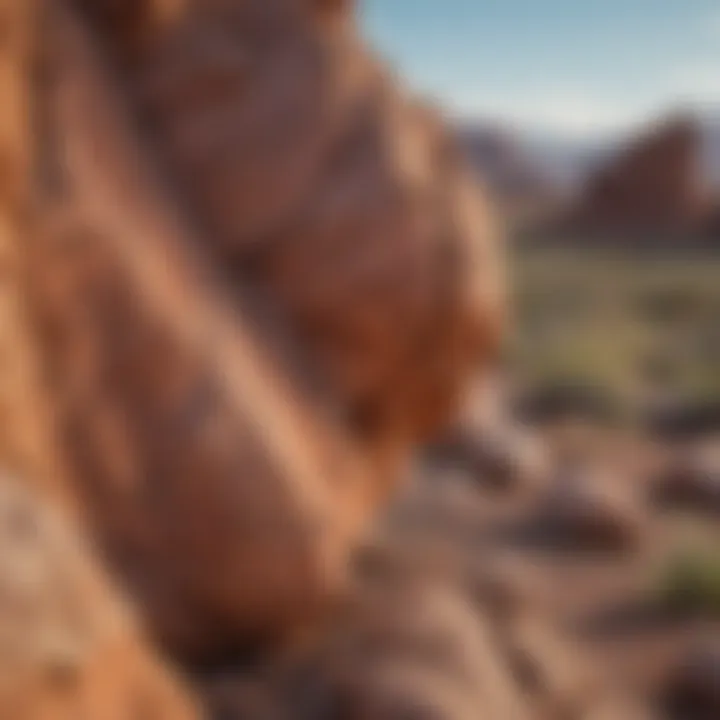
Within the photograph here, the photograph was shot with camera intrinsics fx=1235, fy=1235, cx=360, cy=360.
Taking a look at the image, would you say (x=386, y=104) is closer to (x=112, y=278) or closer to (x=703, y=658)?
(x=112, y=278)

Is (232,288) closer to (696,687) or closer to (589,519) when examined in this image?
(696,687)

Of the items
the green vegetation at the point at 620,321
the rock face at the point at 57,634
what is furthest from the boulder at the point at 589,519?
the rock face at the point at 57,634

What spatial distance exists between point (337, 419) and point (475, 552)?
2.85 metres

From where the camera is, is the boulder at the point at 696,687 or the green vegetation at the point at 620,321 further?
the green vegetation at the point at 620,321

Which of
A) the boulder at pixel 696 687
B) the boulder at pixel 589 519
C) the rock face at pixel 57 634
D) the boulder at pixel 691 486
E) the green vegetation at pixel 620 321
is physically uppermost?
the green vegetation at pixel 620 321

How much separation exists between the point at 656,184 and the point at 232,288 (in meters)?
34.0

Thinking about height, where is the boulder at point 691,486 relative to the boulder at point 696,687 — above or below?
above

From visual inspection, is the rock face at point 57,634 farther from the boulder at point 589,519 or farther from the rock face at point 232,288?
the boulder at point 589,519

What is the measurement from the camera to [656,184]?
37250 mm

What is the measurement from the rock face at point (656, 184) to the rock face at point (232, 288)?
3235 cm

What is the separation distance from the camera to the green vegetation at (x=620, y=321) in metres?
15.5

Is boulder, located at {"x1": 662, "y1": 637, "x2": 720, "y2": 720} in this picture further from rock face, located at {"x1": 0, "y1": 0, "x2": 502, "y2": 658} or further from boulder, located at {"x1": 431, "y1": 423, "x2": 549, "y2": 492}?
boulder, located at {"x1": 431, "y1": 423, "x2": 549, "y2": 492}

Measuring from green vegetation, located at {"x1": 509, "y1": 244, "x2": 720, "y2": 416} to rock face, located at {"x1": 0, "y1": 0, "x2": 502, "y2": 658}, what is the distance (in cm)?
874

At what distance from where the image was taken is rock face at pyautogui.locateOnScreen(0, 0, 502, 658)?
13.1 feet
